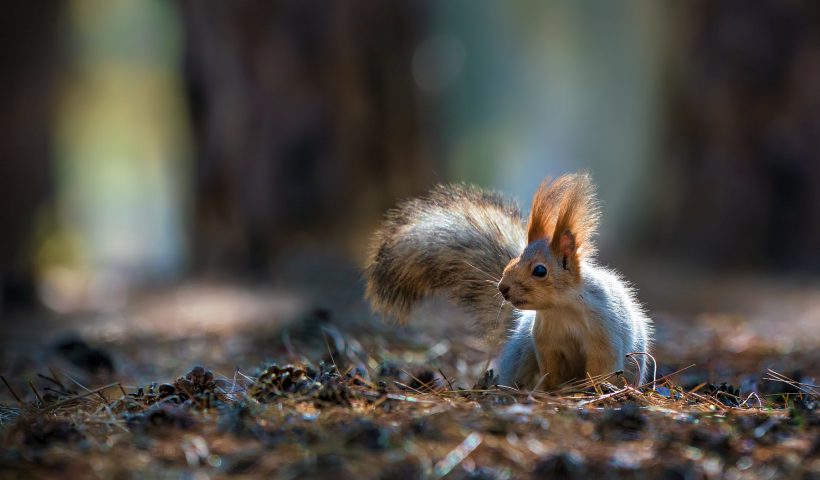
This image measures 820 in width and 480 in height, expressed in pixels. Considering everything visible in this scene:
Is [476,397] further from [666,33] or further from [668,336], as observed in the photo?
[666,33]

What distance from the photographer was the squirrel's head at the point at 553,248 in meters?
3.29

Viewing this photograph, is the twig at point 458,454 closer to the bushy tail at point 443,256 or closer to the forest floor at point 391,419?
the forest floor at point 391,419

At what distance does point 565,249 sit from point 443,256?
503mm

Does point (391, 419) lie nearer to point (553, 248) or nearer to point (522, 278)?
point (522, 278)

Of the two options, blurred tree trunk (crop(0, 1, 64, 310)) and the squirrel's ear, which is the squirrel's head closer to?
the squirrel's ear

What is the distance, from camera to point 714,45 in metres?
10.3

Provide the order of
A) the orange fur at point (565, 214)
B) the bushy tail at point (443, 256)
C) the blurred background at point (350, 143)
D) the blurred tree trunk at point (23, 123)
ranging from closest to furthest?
1. the orange fur at point (565, 214)
2. the bushy tail at point (443, 256)
3. the blurred background at point (350, 143)
4. the blurred tree trunk at point (23, 123)

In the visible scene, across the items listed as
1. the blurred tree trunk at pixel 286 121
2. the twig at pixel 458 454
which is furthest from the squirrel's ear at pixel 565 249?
the blurred tree trunk at pixel 286 121

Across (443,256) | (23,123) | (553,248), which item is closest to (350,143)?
(23,123)

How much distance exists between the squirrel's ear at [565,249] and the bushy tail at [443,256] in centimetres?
31

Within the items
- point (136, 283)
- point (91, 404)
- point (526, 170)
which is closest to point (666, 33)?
Result: point (136, 283)

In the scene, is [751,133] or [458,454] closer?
[458,454]

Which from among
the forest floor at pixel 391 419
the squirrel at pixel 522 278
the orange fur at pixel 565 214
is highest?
the orange fur at pixel 565 214

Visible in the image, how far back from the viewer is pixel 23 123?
35.7 feet
